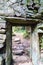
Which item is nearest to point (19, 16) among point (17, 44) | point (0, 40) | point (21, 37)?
point (0, 40)

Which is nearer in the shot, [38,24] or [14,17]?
[14,17]

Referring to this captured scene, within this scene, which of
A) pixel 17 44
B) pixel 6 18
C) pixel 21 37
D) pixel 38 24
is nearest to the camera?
pixel 6 18

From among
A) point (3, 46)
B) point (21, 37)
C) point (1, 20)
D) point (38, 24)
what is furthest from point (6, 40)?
point (21, 37)

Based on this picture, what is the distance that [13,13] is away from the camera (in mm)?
6434

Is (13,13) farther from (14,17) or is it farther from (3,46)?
(3,46)

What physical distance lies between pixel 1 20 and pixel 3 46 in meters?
0.97

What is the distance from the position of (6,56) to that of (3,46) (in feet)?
1.45

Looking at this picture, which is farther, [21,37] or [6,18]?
[21,37]

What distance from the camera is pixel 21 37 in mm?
13836

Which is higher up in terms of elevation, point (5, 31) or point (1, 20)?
point (1, 20)

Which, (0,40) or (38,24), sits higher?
(38,24)

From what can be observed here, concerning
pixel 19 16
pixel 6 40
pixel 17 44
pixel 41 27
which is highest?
→ pixel 19 16

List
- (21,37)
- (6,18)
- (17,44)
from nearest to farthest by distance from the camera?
(6,18) → (17,44) → (21,37)

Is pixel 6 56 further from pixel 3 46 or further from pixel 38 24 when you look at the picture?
pixel 38 24
